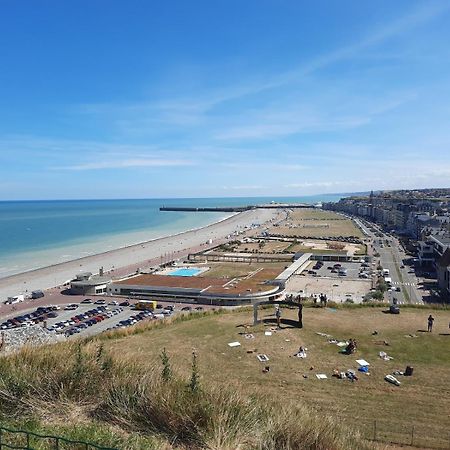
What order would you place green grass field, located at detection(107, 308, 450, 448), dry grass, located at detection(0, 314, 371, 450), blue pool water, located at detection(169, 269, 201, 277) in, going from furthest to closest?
blue pool water, located at detection(169, 269, 201, 277), green grass field, located at detection(107, 308, 450, 448), dry grass, located at detection(0, 314, 371, 450)

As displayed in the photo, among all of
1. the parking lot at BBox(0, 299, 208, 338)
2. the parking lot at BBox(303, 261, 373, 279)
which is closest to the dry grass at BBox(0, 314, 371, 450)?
the parking lot at BBox(0, 299, 208, 338)

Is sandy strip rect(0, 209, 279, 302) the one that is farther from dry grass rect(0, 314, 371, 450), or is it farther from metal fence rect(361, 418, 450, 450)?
metal fence rect(361, 418, 450, 450)

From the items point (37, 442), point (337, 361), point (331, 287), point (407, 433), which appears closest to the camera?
point (37, 442)

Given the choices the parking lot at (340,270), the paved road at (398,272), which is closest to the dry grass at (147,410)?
the paved road at (398,272)

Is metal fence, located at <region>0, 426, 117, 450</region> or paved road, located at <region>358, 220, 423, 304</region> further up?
metal fence, located at <region>0, 426, 117, 450</region>

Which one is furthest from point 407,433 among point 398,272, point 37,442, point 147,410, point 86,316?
point 398,272

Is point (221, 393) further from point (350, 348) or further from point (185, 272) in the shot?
point (185, 272)
